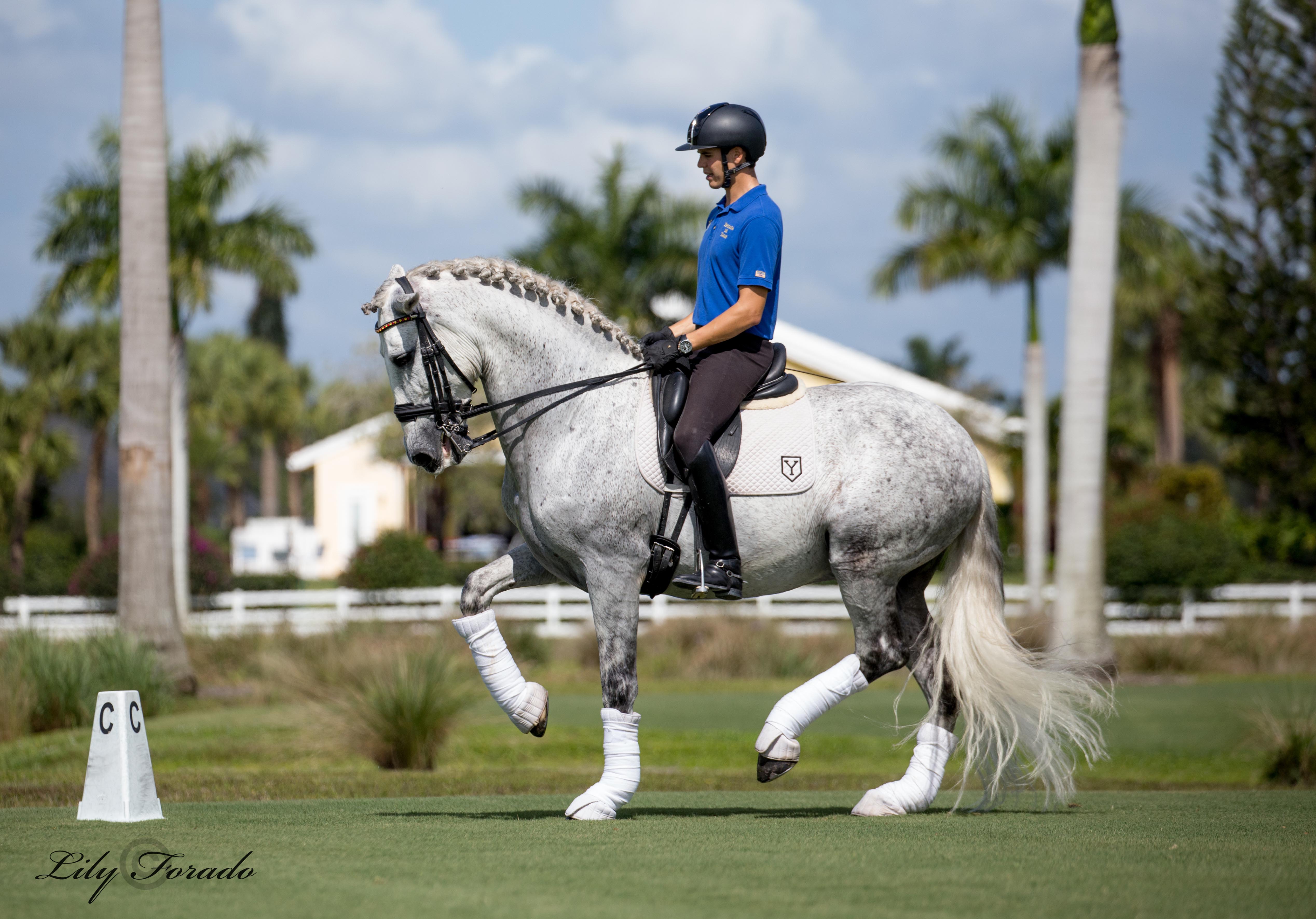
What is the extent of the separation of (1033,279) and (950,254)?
5.96ft

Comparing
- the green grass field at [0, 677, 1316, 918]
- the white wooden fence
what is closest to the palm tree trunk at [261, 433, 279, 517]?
the white wooden fence

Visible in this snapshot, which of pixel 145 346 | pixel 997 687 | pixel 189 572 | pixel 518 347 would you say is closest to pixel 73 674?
pixel 145 346

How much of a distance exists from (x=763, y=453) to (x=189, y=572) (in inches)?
942

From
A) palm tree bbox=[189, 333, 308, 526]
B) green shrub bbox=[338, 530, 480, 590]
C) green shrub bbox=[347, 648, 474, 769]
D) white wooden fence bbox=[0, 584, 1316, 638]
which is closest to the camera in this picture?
green shrub bbox=[347, 648, 474, 769]

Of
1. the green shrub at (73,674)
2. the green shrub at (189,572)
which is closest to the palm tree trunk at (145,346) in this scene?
the green shrub at (73,674)

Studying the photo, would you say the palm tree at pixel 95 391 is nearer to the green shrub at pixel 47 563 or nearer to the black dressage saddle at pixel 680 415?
the green shrub at pixel 47 563

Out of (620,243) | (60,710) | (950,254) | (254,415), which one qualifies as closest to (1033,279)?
(950,254)

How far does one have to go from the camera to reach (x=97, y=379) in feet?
138

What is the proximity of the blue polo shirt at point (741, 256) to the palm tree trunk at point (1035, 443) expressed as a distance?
20.5 meters

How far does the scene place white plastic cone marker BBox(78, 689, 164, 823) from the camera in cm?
641

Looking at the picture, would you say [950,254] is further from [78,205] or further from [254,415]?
[254,415]

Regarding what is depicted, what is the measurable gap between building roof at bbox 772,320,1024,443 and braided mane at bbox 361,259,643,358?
90.1 ft

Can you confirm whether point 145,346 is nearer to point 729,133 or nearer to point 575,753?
point 575,753

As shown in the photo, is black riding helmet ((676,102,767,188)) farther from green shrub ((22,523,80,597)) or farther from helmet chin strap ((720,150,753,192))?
green shrub ((22,523,80,597))
